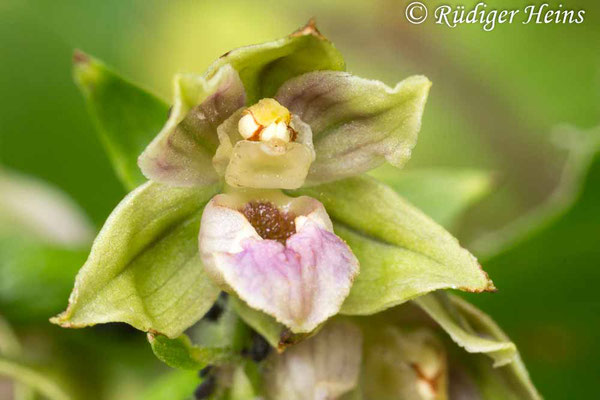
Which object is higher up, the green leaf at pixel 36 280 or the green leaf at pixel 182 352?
the green leaf at pixel 182 352

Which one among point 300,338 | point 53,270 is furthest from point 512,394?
point 53,270

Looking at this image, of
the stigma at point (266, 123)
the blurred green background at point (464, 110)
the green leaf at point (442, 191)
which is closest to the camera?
the stigma at point (266, 123)

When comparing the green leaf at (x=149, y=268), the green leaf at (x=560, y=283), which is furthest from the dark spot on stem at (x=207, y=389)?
the green leaf at (x=560, y=283)

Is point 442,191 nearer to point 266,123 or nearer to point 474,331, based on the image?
point 474,331

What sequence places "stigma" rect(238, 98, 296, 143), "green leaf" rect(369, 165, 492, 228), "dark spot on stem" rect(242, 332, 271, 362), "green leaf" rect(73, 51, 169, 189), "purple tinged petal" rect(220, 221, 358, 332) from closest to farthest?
"purple tinged petal" rect(220, 221, 358, 332), "stigma" rect(238, 98, 296, 143), "dark spot on stem" rect(242, 332, 271, 362), "green leaf" rect(73, 51, 169, 189), "green leaf" rect(369, 165, 492, 228)

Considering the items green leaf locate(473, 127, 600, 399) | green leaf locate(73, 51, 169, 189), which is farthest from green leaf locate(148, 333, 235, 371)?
green leaf locate(473, 127, 600, 399)

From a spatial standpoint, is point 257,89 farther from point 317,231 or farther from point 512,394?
point 512,394

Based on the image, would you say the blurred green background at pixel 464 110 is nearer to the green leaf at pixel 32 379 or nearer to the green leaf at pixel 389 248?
the green leaf at pixel 32 379

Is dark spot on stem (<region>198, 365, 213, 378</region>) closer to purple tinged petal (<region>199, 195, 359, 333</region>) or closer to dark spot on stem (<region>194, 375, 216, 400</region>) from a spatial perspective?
dark spot on stem (<region>194, 375, 216, 400</region>)
